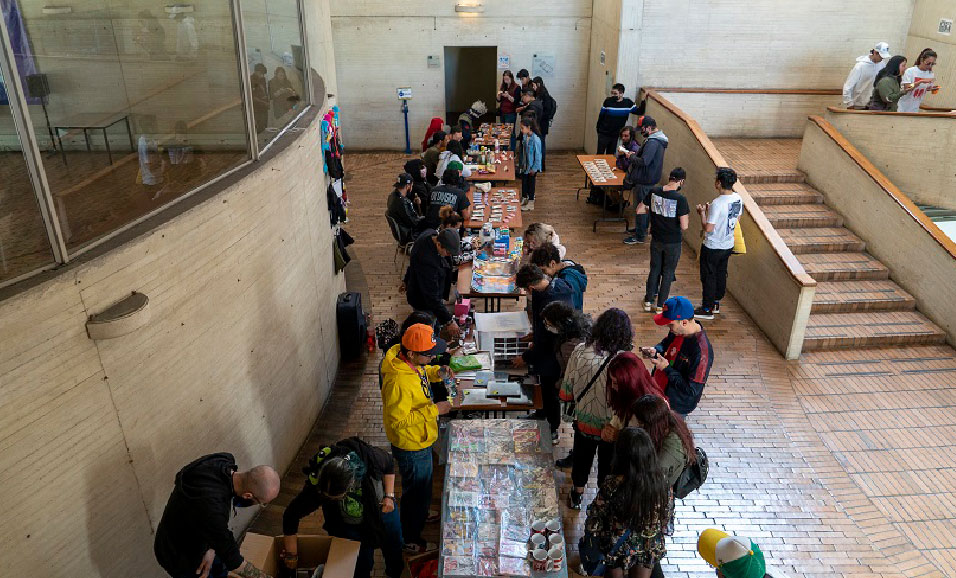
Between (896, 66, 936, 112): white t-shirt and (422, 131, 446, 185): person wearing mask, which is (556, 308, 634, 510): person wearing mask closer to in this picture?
(422, 131, 446, 185): person wearing mask

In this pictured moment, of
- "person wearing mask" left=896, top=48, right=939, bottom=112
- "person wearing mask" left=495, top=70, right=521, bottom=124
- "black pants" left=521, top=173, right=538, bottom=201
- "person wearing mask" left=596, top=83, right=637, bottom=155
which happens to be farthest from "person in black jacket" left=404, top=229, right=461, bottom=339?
"person wearing mask" left=896, top=48, right=939, bottom=112

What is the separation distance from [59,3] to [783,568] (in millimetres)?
8098

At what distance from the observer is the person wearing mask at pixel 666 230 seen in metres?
8.99

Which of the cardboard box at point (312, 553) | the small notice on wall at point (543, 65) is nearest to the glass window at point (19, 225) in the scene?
the cardboard box at point (312, 553)

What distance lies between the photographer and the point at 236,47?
5.73m

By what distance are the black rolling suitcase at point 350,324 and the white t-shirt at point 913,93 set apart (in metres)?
9.24

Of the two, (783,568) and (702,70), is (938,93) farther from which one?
(783,568)

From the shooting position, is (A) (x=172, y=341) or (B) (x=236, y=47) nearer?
(A) (x=172, y=341)

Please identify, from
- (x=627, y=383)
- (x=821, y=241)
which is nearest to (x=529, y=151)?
(x=821, y=241)

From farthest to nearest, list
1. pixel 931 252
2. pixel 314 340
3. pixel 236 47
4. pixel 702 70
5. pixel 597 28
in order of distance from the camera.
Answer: pixel 597 28 → pixel 702 70 → pixel 931 252 → pixel 314 340 → pixel 236 47

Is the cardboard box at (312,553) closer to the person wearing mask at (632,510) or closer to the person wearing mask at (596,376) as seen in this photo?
the person wearing mask at (632,510)

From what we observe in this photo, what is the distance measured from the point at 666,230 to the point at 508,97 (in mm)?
6981

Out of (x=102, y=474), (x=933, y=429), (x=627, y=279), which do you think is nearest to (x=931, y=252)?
(x=933, y=429)

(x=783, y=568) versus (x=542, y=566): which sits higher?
(x=542, y=566)
